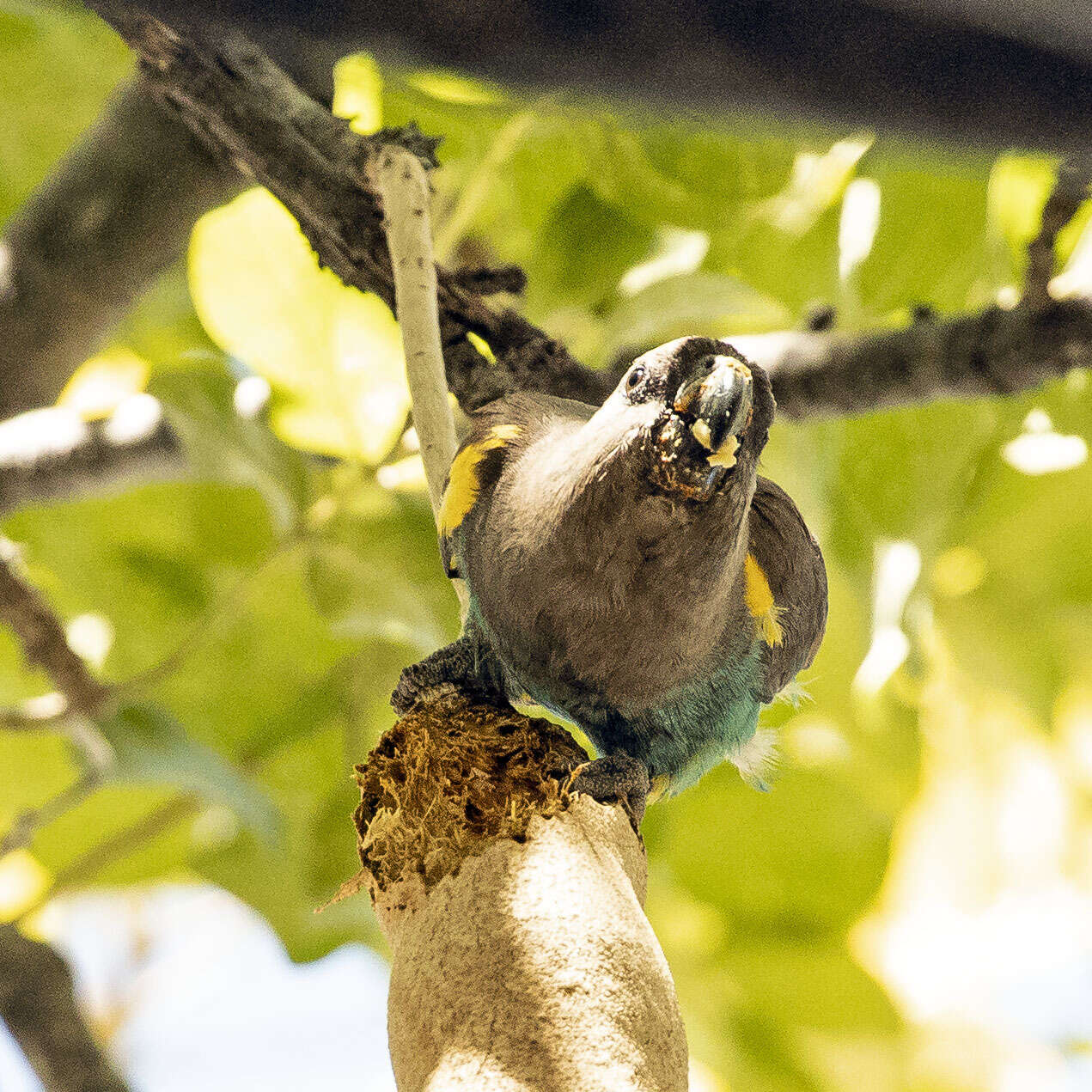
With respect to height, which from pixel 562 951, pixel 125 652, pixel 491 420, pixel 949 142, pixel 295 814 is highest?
pixel 949 142

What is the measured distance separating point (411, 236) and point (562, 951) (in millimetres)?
354

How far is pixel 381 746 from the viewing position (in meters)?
0.51

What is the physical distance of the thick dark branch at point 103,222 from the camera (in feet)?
3.43

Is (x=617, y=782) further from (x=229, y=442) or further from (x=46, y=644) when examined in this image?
(x=46, y=644)

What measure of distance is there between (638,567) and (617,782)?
11cm

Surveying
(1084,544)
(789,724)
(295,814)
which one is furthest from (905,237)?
(295,814)

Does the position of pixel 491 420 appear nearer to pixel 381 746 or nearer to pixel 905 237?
pixel 381 746

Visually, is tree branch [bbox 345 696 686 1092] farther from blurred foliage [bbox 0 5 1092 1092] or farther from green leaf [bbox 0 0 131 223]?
green leaf [bbox 0 0 131 223]

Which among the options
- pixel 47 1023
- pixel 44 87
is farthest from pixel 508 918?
pixel 44 87

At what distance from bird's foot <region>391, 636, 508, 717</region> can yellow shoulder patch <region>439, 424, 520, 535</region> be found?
70 millimetres

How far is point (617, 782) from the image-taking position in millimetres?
515

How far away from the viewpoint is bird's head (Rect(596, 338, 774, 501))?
1.38 feet

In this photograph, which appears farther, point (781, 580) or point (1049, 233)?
point (1049, 233)

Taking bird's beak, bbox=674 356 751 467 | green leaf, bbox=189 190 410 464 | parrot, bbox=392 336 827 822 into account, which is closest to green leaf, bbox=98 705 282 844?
green leaf, bbox=189 190 410 464
